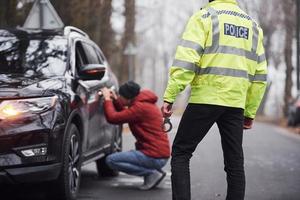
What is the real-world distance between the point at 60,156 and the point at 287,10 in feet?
82.6

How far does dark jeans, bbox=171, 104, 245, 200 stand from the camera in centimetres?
572

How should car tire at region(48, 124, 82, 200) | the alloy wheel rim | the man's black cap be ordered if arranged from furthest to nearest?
the man's black cap, the alloy wheel rim, car tire at region(48, 124, 82, 200)

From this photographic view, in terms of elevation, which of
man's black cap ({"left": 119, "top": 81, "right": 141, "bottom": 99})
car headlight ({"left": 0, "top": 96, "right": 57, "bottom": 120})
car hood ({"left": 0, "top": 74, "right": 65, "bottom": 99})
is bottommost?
man's black cap ({"left": 119, "top": 81, "right": 141, "bottom": 99})

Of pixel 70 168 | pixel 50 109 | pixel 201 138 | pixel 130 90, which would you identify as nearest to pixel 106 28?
pixel 130 90

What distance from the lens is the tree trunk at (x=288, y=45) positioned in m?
30.3

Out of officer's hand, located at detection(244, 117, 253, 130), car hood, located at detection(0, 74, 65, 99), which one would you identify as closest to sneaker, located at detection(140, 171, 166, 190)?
A: car hood, located at detection(0, 74, 65, 99)

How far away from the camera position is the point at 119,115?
7984mm

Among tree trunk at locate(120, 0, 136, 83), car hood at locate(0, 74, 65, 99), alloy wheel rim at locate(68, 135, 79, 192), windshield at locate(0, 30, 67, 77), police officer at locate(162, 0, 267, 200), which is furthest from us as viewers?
tree trunk at locate(120, 0, 136, 83)

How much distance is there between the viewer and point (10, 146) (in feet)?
19.5

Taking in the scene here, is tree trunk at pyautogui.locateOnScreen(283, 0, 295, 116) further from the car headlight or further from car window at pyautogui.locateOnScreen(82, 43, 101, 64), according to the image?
the car headlight

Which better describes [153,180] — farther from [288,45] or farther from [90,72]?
[288,45]

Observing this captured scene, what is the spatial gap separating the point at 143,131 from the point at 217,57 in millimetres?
2571

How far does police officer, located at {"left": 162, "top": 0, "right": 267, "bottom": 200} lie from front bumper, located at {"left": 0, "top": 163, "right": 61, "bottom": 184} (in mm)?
1108

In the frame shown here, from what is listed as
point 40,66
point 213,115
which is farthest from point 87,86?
point 213,115
